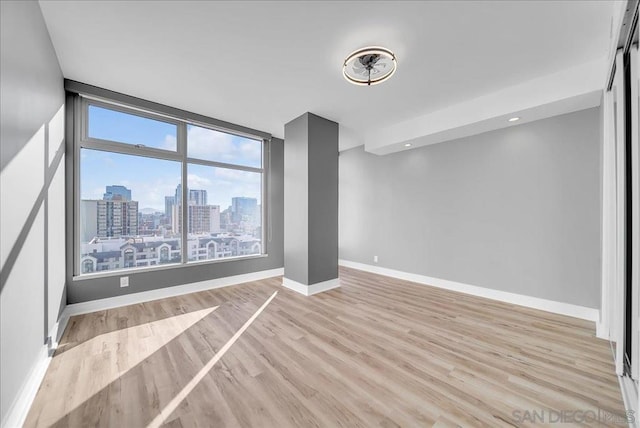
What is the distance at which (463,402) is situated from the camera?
155 centimetres

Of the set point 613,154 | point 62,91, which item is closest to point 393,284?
point 613,154

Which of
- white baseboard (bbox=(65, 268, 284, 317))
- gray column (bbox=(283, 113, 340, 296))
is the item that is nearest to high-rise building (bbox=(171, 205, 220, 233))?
white baseboard (bbox=(65, 268, 284, 317))

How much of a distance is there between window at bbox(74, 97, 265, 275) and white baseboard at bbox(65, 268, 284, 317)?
37 centimetres

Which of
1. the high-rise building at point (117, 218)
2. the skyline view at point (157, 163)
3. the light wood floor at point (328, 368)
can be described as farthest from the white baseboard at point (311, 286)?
the high-rise building at point (117, 218)

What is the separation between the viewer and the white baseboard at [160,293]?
9.61 ft

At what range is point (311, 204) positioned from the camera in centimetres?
379

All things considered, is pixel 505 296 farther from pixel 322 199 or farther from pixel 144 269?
pixel 144 269

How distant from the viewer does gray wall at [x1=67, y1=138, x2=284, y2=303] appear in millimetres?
2971

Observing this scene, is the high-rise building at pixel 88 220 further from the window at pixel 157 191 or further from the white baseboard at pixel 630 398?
the white baseboard at pixel 630 398

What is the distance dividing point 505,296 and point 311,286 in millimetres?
2729

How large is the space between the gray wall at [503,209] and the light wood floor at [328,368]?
574mm

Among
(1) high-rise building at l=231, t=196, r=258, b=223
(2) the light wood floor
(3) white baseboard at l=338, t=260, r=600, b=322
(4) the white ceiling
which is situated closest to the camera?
(2) the light wood floor

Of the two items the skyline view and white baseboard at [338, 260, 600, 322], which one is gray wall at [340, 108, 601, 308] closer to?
white baseboard at [338, 260, 600, 322]

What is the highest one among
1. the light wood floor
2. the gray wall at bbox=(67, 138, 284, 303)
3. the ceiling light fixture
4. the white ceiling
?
the white ceiling
